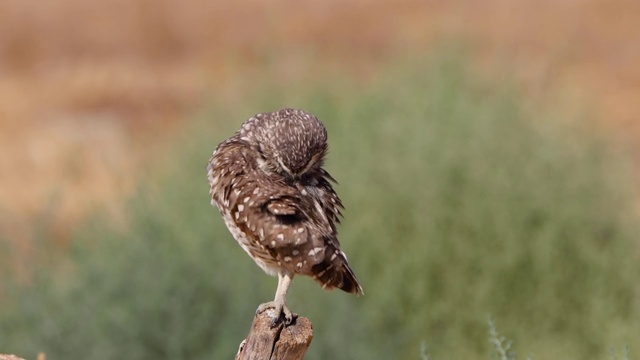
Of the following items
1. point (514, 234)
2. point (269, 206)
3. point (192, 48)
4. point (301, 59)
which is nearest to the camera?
point (269, 206)

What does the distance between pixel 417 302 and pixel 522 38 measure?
33.1 feet

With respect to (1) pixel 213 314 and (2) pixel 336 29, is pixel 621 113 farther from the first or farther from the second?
(1) pixel 213 314

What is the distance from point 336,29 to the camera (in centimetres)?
2294

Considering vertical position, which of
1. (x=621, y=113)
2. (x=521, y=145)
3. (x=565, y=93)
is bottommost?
(x=521, y=145)

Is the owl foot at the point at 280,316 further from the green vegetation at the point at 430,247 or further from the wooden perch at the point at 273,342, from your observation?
the green vegetation at the point at 430,247

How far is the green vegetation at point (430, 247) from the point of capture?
8.20 meters

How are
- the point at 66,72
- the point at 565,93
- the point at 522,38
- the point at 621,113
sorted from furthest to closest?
1. the point at 66,72
2. the point at 522,38
3. the point at 621,113
4. the point at 565,93

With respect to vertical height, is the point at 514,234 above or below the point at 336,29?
below

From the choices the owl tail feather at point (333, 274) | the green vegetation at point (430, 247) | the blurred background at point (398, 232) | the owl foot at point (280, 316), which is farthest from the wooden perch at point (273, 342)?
the green vegetation at point (430, 247)

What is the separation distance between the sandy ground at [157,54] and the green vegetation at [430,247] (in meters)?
2.00

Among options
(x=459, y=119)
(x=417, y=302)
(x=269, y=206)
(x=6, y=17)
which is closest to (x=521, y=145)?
(x=459, y=119)

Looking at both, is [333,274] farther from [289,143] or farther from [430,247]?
[430,247]

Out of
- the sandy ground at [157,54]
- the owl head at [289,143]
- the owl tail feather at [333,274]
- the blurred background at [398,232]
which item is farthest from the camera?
the sandy ground at [157,54]

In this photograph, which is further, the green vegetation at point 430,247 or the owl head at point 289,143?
the green vegetation at point 430,247
